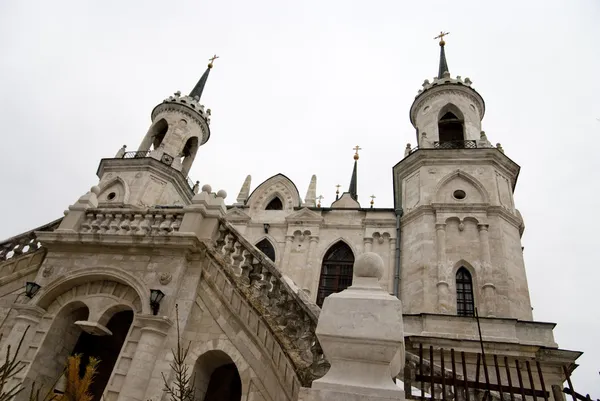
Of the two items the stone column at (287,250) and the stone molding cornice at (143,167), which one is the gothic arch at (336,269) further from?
the stone molding cornice at (143,167)

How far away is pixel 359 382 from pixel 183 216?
6.85m

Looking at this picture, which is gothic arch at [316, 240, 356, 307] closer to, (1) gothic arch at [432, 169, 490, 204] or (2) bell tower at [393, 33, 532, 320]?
(2) bell tower at [393, 33, 532, 320]

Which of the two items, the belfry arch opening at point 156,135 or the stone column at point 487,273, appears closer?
the stone column at point 487,273

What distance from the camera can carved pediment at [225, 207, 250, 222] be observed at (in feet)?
62.5

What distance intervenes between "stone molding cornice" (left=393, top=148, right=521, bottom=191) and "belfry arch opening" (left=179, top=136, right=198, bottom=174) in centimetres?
1518

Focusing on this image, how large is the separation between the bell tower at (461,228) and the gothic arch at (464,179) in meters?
0.04

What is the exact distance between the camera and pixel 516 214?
17.4 m

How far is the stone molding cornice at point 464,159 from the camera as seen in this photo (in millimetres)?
17750

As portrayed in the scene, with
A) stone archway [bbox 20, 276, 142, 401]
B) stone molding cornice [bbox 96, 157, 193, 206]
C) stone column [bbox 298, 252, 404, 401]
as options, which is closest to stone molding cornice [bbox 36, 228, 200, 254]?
stone archway [bbox 20, 276, 142, 401]

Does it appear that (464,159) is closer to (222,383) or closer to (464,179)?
(464,179)

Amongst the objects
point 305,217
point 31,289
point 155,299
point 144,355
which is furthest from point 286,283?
point 305,217

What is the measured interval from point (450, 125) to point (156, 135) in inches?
735

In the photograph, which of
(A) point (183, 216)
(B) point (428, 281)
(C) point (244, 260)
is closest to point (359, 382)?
(C) point (244, 260)

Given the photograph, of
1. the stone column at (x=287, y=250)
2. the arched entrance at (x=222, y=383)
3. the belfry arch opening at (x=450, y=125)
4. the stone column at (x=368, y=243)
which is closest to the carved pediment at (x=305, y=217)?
the stone column at (x=287, y=250)
